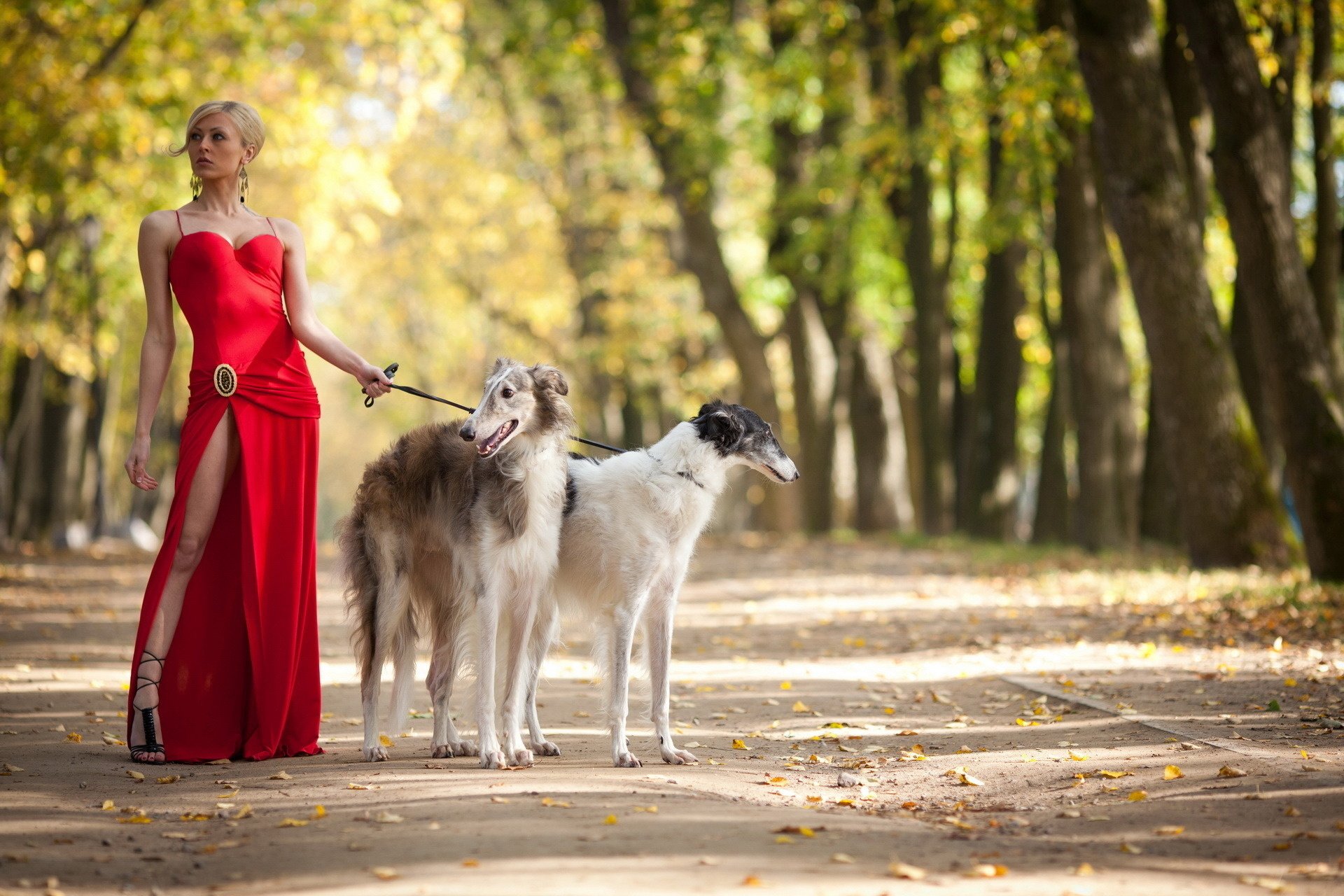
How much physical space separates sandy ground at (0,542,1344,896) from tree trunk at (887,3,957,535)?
13029 millimetres

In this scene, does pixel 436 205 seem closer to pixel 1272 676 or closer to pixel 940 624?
pixel 940 624

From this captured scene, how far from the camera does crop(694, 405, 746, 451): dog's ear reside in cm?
718

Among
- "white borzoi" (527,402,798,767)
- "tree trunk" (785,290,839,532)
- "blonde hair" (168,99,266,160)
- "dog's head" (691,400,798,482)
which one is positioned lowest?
"white borzoi" (527,402,798,767)

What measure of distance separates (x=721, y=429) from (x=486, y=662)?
163 centimetres

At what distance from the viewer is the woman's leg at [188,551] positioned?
704 cm

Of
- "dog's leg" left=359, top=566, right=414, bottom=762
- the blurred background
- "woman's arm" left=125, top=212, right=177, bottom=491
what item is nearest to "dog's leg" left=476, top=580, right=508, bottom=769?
"dog's leg" left=359, top=566, right=414, bottom=762

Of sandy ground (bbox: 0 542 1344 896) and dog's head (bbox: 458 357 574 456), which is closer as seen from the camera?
sandy ground (bbox: 0 542 1344 896)

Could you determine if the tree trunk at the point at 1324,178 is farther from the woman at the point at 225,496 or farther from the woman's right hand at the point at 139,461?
the woman's right hand at the point at 139,461

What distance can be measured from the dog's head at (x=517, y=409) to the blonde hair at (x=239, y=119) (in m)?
1.77

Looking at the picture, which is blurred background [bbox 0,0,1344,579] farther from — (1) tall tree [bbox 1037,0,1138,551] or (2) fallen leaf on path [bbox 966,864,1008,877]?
(2) fallen leaf on path [bbox 966,864,1008,877]

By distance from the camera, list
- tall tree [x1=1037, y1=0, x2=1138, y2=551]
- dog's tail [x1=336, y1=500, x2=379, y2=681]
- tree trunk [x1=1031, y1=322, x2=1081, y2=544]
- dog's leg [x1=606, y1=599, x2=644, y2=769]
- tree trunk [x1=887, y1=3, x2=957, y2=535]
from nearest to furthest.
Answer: dog's leg [x1=606, y1=599, x2=644, y2=769] → dog's tail [x1=336, y1=500, x2=379, y2=681] → tall tree [x1=1037, y1=0, x2=1138, y2=551] → tree trunk [x1=1031, y1=322, x2=1081, y2=544] → tree trunk [x1=887, y1=3, x2=957, y2=535]

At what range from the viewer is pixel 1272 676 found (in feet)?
30.8

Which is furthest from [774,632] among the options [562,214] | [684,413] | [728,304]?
[684,413]

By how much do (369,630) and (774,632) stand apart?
6.82 m
